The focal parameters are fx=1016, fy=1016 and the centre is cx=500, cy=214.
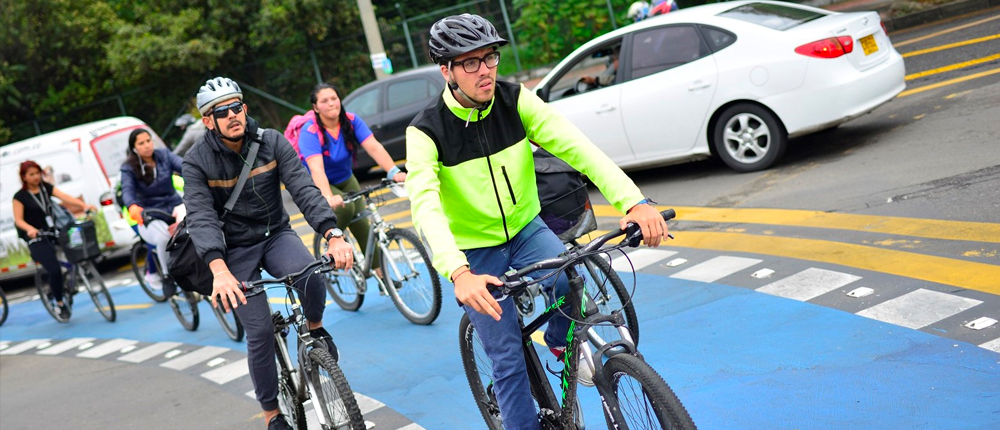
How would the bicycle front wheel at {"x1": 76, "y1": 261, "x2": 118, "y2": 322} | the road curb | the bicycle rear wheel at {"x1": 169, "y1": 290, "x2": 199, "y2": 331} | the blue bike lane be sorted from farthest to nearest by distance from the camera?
the road curb < the bicycle front wheel at {"x1": 76, "y1": 261, "x2": 118, "y2": 322} < the bicycle rear wheel at {"x1": 169, "y1": 290, "x2": 199, "y2": 331} < the blue bike lane

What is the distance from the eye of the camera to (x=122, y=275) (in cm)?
1352

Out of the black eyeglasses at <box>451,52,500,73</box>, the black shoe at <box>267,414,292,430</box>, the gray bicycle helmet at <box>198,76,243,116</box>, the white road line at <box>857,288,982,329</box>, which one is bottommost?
the white road line at <box>857,288,982,329</box>

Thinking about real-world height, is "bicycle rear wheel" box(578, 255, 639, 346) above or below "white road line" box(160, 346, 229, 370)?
above

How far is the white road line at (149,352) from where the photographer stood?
28.0 feet

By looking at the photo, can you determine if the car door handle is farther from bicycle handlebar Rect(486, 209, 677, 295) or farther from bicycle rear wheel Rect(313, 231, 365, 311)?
bicycle handlebar Rect(486, 209, 677, 295)

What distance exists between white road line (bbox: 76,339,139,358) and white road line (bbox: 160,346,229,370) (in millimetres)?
1236

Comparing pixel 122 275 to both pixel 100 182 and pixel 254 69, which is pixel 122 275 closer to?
pixel 100 182

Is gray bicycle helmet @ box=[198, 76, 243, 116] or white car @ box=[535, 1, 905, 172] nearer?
gray bicycle helmet @ box=[198, 76, 243, 116]

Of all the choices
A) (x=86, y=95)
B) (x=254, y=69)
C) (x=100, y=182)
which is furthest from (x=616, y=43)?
(x=86, y=95)

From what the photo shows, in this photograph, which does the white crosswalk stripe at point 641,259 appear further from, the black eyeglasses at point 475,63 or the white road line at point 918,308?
the black eyeglasses at point 475,63

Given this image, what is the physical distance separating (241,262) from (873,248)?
4.01 metres

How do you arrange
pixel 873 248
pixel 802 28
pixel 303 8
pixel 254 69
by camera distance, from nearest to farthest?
pixel 873 248 → pixel 802 28 → pixel 303 8 → pixel 254 69

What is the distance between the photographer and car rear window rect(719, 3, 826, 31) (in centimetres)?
948

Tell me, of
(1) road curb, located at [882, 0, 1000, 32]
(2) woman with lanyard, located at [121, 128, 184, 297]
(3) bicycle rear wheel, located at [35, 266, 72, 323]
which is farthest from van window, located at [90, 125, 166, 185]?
(1) road curb, located at [882, 0, 1000, 32]
